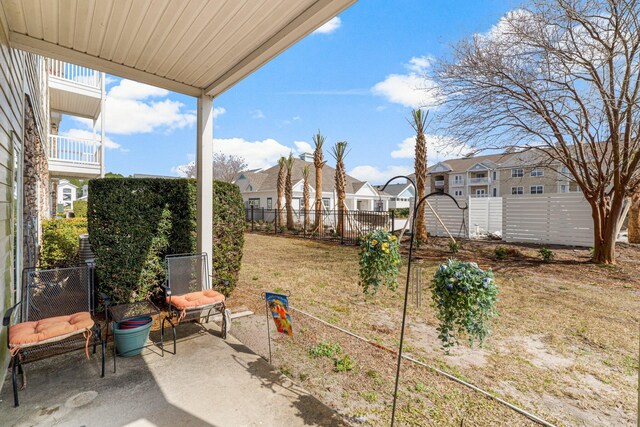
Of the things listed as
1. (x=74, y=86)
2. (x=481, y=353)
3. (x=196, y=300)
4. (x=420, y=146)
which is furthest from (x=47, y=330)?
(x=420, y=146)

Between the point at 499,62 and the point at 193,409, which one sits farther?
the point at 499,62

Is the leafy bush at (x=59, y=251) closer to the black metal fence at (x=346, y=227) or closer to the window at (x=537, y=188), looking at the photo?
the black metal fence at (x=346, y=227)

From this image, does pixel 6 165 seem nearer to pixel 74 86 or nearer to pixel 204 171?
pixel 204 171

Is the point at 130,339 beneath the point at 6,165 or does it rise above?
beneath

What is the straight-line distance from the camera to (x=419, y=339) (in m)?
3.71

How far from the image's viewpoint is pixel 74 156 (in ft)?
31.1

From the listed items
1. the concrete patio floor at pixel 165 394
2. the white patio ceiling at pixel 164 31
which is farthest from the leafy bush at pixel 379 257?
the white patio ceiling at pixel 164 31

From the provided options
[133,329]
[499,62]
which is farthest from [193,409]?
[499,62]

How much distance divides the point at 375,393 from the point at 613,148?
8.67 metres

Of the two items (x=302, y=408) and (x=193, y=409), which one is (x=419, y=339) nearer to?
(x=302, y=408)

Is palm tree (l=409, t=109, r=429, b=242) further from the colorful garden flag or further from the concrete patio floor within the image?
the concrete patio floor

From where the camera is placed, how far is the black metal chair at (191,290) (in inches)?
135

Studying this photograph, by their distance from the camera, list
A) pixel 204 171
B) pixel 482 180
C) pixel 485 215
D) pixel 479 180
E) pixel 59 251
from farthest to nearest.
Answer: pixel 479 180, pixel 482 180, pixel 485 215, pixel 59 251, pixel 204 171

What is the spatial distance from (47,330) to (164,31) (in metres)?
2.78
